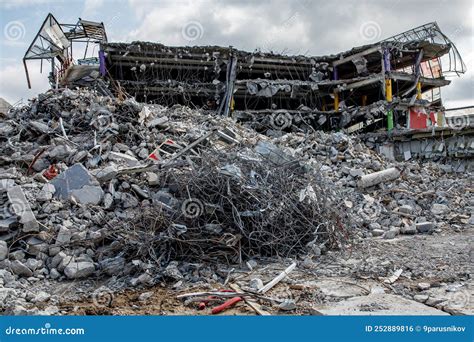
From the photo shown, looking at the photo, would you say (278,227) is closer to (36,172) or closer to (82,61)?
(36,172)

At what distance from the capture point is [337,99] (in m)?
18.5

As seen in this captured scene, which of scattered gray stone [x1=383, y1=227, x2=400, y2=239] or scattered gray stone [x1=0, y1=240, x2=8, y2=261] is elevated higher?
scattered gray stone [x1=0, y1=240, x2=8, y2=261]

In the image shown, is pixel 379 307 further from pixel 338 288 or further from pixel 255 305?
pixel 255 305

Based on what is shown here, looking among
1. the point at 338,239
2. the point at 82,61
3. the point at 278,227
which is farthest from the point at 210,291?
the point at 82,61

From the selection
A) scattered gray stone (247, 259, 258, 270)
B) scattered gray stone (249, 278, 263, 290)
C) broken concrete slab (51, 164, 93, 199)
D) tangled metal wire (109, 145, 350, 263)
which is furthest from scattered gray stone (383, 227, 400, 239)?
broken concrete slab (51, 164, 93, 199)

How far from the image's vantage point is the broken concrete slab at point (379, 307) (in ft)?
12.1

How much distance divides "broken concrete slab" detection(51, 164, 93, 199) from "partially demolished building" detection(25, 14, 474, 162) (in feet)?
28.1

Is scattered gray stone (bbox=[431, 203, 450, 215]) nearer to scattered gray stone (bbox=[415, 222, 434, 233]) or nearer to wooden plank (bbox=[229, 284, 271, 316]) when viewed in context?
scattered gray stone (bbox=[415, 222, 434, 233])

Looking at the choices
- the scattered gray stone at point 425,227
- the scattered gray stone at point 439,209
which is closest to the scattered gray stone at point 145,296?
the scattered gray stone at point 425,227

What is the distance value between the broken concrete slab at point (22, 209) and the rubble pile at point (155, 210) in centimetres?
1

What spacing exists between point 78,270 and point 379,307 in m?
3.26

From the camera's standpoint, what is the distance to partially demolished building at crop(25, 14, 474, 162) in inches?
613

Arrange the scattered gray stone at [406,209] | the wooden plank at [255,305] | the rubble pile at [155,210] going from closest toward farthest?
the wooden plank at [255,305]
the rubble pile at [155,210]
the scattered gray stone at [406,209]

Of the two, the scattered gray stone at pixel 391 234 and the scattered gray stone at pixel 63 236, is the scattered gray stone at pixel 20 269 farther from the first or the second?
the scattered gray stone at pixel 391 234
